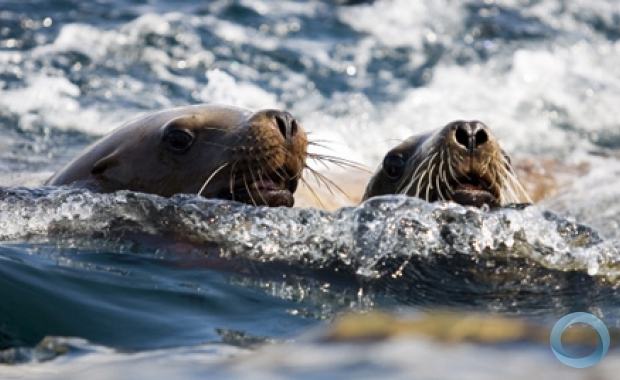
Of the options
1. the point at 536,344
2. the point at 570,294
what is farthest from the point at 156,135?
the point at 536,344

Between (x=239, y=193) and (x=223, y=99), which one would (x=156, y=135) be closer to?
(x=239, y=193)

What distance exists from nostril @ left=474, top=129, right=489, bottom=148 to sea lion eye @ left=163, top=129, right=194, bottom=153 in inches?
48.0

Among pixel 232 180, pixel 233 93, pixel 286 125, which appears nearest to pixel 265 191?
pixel 232 180

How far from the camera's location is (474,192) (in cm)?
504

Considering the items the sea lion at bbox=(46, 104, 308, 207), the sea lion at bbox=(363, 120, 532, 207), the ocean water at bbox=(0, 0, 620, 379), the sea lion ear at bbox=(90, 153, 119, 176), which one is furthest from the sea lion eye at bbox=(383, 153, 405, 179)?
the sea lion ear at bbox=(90, 153, 119, 176)

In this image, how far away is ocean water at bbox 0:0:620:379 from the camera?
3.07m

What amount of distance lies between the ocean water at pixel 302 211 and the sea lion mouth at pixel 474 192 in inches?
11.1

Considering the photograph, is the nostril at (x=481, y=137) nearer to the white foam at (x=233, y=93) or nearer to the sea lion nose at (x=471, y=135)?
the sea lion nose at (x=471, y=135)

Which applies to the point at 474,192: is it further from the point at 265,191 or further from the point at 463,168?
the point at 265,191

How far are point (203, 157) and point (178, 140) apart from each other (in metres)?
0.16

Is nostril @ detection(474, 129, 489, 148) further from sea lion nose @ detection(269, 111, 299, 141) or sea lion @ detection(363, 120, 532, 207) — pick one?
sea lion nose @ detection(269, 111, 299, 141)

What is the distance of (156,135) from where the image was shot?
5.30 metres

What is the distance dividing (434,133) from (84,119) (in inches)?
175

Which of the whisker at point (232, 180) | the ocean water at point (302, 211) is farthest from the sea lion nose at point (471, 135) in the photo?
the whisker at point (232, 180)
